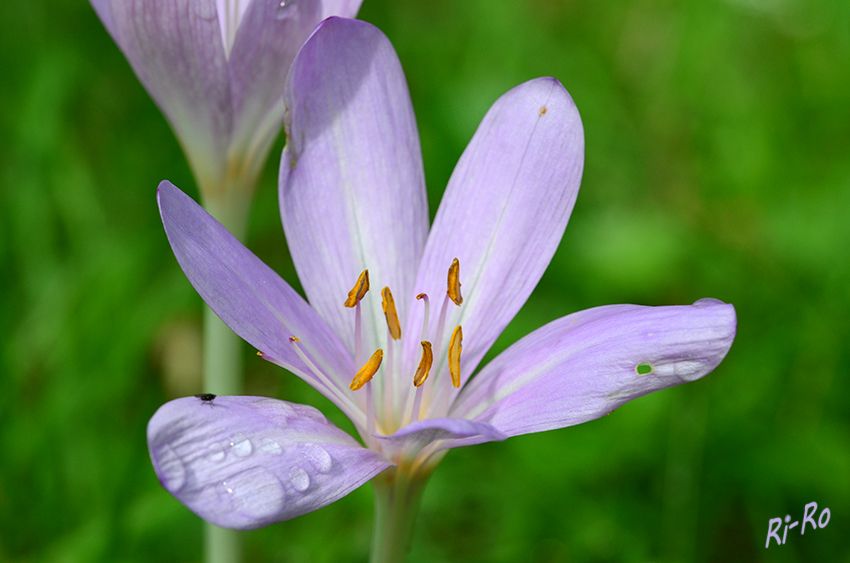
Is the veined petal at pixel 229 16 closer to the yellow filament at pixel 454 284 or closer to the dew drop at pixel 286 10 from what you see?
the dew drop at pixel 286 10

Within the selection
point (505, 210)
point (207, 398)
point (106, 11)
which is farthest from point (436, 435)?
point (106, 11)

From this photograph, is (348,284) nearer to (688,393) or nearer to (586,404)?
(586,404)

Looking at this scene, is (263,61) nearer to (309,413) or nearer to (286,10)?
(286,10)

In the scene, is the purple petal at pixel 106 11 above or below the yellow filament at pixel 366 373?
above

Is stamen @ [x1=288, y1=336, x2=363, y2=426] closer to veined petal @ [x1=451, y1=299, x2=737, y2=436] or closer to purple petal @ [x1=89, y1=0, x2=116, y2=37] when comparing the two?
veined petal @ [x1=451, y1=299, x2=737, y2=436]

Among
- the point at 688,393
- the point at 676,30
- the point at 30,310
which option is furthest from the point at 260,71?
the point at 676,30
